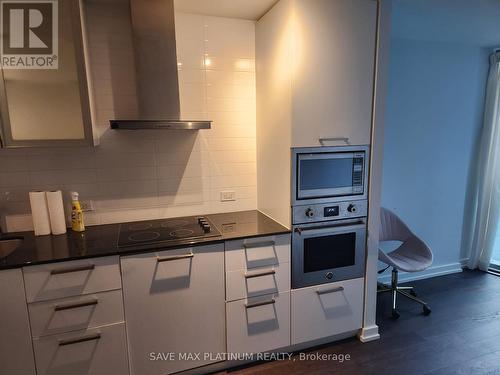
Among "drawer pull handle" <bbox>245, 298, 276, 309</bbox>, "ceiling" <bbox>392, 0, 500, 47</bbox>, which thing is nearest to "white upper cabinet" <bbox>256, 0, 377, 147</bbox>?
"ceiling" <bbox>392, 0, 500, 47</bbox>

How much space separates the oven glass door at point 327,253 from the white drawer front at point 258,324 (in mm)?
197

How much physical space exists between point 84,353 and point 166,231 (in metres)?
0.77

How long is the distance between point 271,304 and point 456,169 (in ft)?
8.49

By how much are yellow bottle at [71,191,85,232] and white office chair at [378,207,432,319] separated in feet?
7.79

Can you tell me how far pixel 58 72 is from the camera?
1.66m

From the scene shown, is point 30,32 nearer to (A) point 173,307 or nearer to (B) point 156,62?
(B) point 156,62

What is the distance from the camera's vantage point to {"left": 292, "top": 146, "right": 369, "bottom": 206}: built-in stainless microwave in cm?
186

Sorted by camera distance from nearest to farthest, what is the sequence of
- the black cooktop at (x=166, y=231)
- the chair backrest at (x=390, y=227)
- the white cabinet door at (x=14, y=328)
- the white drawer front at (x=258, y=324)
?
the white cabinet door at (x=14, y=328), the black cooktop at (x=166, y=231), the white drawer front at (x=258, y=324), the chair backrest at (x=390, y=227)

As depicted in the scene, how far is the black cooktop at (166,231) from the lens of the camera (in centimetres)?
172

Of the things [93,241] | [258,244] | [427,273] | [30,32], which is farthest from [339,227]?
[30,32]

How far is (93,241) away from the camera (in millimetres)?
1729

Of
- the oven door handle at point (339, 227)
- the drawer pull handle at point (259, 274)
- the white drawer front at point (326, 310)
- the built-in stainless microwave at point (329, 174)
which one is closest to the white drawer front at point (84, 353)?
the drawer pull handle at point (259, 274)

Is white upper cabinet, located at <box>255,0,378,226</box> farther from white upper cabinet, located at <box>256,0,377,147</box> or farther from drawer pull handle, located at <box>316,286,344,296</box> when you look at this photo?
drawer pull handle, located at <box>316,286,344,296</box>

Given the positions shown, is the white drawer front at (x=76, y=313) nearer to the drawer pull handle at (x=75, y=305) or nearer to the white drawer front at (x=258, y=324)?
the drawer pull handle at (x=75, y=305)
